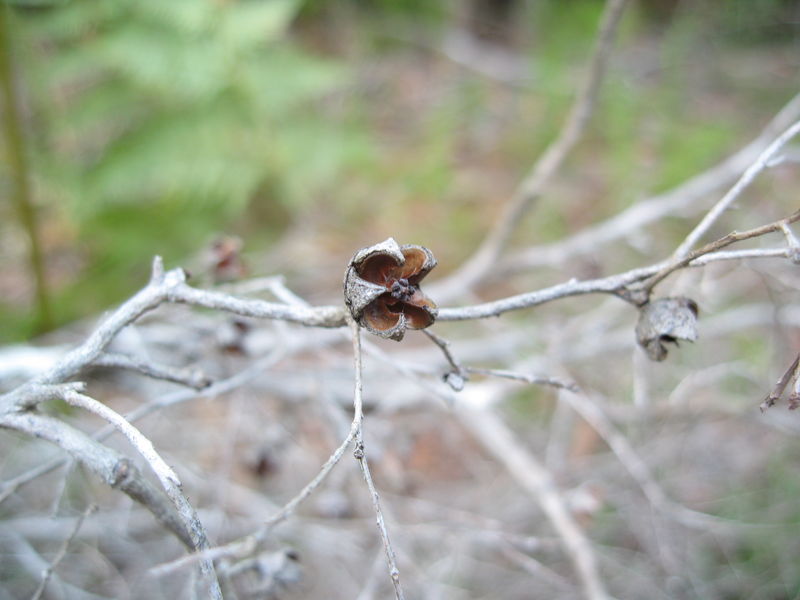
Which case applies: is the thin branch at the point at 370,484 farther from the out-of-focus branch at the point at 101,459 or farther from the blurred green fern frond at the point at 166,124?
the blurred green fern frond at the point at 166,124

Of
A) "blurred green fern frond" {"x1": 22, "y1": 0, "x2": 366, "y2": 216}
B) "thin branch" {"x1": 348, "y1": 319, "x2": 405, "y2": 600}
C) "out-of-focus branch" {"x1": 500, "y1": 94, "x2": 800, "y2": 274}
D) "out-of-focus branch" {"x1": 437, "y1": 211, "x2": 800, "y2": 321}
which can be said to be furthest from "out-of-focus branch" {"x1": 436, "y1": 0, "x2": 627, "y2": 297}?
"thin branch" {"x1": 348, "y1": 319, "x2": 405, "y2": 600}

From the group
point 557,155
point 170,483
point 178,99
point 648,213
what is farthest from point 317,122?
point 170,483

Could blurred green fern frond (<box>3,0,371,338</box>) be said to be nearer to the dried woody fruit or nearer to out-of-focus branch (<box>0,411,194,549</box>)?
out-of-focus branch (<box>0,411,194,549</box>)

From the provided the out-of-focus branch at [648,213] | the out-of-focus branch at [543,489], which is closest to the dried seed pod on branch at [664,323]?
the out-of-focus branch at [543,489]

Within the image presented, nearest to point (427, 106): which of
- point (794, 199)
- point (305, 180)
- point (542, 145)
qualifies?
point (542, 145)

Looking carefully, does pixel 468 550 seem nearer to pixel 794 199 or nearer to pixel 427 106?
pixel 794 199

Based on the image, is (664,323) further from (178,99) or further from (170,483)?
(178,99)
